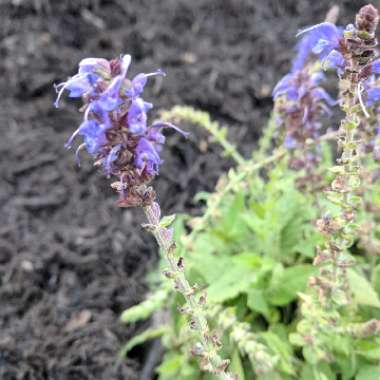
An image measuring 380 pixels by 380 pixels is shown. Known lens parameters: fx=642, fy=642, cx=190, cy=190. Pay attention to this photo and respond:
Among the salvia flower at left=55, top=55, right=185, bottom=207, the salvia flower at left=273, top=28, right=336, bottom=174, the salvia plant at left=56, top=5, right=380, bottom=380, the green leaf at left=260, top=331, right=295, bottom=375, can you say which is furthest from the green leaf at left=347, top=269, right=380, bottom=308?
the salvia flower at left=55, top=55, right=185, bottom=207

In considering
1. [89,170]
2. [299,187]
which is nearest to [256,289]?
[299,187]

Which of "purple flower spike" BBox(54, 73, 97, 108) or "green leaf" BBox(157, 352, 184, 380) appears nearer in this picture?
"purple flower spike" BBox(54, 73, 97, 108)

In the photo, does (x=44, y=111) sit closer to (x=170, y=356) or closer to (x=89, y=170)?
(x=89, y=170)

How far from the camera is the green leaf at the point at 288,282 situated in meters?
2.41

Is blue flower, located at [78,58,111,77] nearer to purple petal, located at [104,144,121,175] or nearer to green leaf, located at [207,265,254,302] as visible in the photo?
purple petal, located at [104,144,121,175]

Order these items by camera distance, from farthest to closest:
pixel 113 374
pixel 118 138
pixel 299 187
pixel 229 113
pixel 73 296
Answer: pixel 229 113, pixel 73 296, pixel 113 374, pixel 299 187, pixel 118 138


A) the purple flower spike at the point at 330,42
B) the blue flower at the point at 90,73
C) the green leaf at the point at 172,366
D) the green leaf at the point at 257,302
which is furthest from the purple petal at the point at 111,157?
the green leaf at the point at 172,366

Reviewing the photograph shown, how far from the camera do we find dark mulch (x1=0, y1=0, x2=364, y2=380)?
3.13 metres

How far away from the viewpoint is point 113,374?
2.95 metres

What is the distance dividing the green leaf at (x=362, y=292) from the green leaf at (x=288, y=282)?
0.19m

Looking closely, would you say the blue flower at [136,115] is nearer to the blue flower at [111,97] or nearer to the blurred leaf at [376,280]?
the blue flower at [111,97]

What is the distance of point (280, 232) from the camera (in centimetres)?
271

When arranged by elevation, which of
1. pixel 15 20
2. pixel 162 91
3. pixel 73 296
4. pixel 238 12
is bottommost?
pixel 73 296

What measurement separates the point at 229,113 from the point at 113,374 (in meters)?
2.03
